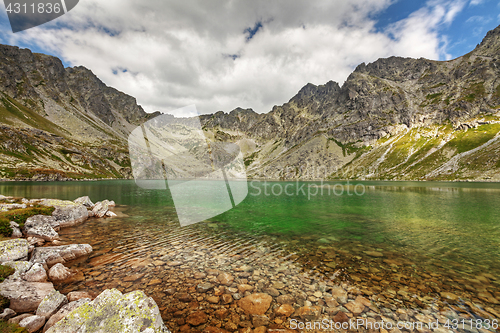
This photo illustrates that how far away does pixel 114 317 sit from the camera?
614 centimetres

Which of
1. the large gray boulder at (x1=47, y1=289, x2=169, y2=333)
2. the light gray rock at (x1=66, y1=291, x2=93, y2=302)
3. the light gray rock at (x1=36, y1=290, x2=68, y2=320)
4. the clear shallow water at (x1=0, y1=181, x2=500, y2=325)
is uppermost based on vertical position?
the large gray boulder at (x1=47, y1=289, x2=169, y2=333)

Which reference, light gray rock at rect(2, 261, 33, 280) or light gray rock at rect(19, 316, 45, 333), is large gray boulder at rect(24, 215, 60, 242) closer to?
light gray rock at rect(2, 261, 33, 280)

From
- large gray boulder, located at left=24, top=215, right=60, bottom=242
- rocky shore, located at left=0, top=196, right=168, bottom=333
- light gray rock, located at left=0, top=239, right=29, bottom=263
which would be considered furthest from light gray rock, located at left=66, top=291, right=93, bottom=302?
large gray boulder, located at left=24, top=215, right=60, bottom=242

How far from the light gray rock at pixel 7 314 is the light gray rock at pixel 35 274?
3.34 metres

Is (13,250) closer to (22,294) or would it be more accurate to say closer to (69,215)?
(22,294)

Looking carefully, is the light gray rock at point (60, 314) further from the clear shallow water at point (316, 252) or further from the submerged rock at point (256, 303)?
the submerged rock at point (256, 303)

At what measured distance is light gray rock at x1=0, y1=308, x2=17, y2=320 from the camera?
6.65m

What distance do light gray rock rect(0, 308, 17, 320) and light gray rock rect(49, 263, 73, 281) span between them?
4.08 m

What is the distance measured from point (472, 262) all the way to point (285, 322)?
15.9m

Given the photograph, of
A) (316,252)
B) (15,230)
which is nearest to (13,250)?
(15,230)

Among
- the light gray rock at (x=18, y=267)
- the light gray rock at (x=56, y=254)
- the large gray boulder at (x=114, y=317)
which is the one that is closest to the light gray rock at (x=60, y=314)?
the large gray boulder at (x=114, y=317)

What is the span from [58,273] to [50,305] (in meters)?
4.51

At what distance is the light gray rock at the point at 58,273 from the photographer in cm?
1054

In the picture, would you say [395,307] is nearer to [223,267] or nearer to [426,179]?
[223,267]
